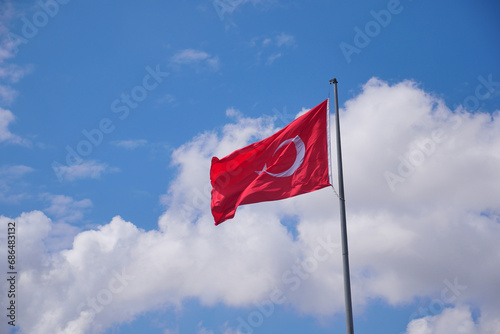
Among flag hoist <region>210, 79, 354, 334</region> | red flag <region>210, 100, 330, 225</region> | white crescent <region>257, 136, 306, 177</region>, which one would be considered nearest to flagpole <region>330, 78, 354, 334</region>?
flag hoist <region>210, 79, 354, 334</region>

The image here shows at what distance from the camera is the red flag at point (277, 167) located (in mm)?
23188

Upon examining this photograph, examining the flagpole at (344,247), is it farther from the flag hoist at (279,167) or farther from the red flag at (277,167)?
the red flag at (277,167)

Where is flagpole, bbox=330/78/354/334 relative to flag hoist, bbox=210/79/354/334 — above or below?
below

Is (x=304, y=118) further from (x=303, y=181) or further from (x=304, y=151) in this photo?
(x=303, y=181)

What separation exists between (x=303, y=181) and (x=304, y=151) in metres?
1.70

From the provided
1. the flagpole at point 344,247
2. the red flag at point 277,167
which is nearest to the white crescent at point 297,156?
the red flag at point 277,167

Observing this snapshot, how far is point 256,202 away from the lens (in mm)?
24109

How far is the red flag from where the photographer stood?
23.2 meters

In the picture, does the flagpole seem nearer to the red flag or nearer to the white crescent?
the red flag

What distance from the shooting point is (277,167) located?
24422 millimetres

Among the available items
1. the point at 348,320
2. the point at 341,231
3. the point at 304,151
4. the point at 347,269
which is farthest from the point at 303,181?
the point at 348,320

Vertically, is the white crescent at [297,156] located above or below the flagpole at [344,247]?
above

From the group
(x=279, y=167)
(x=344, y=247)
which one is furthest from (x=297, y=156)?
(x=344, y=247)

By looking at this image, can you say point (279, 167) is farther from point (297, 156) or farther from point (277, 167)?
point (297, 156)
